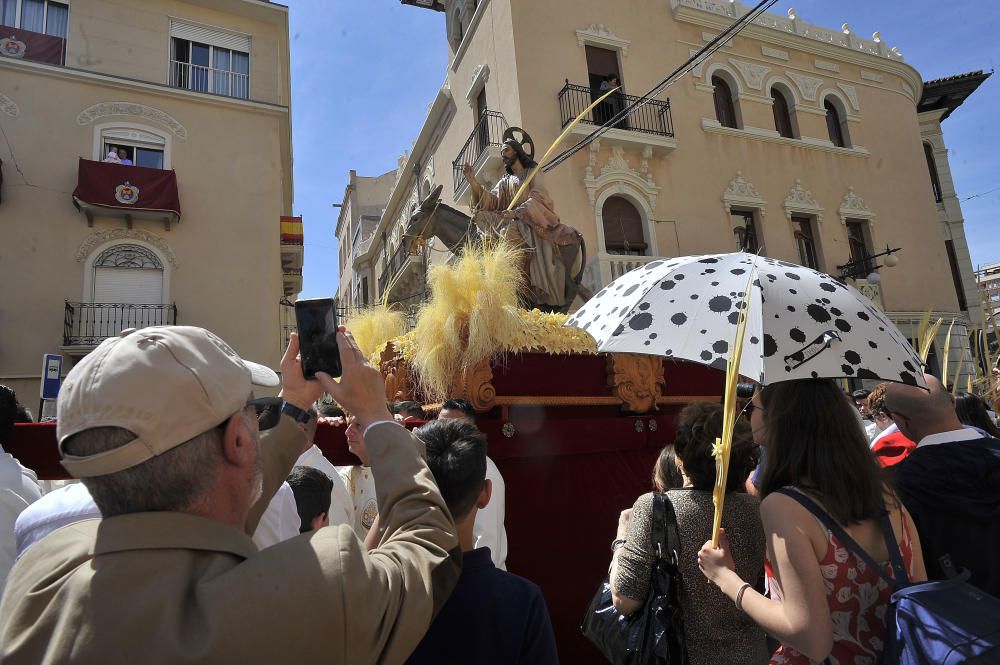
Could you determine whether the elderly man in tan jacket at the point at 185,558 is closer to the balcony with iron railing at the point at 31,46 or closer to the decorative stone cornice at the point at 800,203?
the decorative stone cornice at the point at 800,203

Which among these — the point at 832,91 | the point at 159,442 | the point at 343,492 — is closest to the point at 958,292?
the point at 832,91

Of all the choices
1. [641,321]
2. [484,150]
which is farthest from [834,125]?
[641,321]

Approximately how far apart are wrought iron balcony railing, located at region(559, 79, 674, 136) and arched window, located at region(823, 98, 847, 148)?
6252 mm

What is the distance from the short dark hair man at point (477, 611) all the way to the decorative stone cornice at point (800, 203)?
17.6 meters

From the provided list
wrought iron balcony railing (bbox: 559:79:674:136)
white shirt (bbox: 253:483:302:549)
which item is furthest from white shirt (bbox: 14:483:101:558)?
wrought iron balcony railing (bbox: 559:79:674:136)

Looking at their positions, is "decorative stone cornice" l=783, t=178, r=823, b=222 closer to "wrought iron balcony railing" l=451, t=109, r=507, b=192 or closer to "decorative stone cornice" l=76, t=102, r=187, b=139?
"wrought iron balcony railing" l=451, t=109, r=507, b=192

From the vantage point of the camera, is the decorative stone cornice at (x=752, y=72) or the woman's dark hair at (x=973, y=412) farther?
the decorative stone cornice at (x=752, y=72)

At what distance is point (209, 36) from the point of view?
675 inches

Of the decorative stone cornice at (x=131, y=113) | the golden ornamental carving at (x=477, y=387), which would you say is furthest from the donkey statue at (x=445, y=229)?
the decorative stone cornice at (x=131, y=113)

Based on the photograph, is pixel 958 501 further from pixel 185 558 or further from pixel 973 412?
pixel 185 558

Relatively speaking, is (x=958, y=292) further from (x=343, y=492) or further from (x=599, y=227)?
(x=343, y=492)

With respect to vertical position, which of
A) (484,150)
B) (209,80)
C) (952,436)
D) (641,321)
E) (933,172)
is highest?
(209,80)

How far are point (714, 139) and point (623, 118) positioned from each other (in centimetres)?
378

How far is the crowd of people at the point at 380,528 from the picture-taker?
954 millimetres
